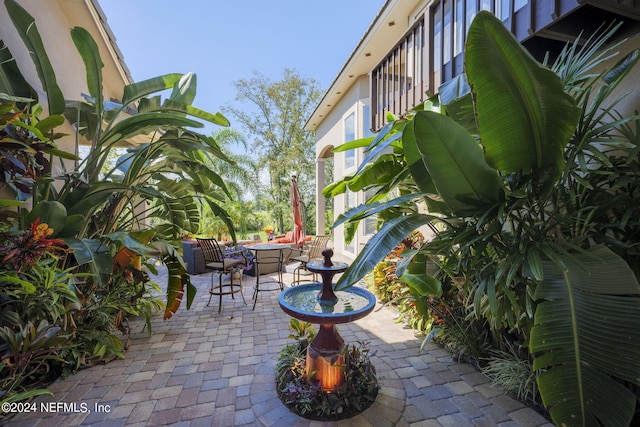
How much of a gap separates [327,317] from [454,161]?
4.84 ft

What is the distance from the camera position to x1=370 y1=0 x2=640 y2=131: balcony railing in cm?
219

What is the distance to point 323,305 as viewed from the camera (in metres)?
2.62

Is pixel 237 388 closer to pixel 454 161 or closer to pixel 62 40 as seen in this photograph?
pixel 454 161

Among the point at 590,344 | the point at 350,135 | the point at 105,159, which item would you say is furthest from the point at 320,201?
the point at 590,344

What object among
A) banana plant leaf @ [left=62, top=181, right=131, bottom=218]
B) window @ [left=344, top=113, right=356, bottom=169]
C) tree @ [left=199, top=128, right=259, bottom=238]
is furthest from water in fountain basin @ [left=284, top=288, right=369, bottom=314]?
tree @ [left=199, top=128, right=259, bottom=238]

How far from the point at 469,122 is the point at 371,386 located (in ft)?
7.74

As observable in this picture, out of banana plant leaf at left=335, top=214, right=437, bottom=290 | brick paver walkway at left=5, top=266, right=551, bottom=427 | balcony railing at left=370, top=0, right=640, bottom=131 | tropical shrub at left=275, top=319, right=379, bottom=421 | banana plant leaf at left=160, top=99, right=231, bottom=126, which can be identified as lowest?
brick paver walkway at left=5, top=266, right=551, bottom=427

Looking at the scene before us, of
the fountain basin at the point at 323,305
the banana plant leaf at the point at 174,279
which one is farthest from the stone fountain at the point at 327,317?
the banana plant leaf at the point at 174,279

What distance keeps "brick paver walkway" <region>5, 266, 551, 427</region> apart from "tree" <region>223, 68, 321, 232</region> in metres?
14.0

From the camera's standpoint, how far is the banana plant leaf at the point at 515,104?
3.88 feet

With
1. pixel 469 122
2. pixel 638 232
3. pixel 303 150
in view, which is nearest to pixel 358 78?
pixel 469 122

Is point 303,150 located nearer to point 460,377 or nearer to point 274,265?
point 274,265

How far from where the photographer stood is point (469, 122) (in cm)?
190

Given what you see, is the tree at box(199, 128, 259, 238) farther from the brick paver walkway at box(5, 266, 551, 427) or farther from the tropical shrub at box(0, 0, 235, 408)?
the brick paver walkway at box(5, 266, 551, 427)
